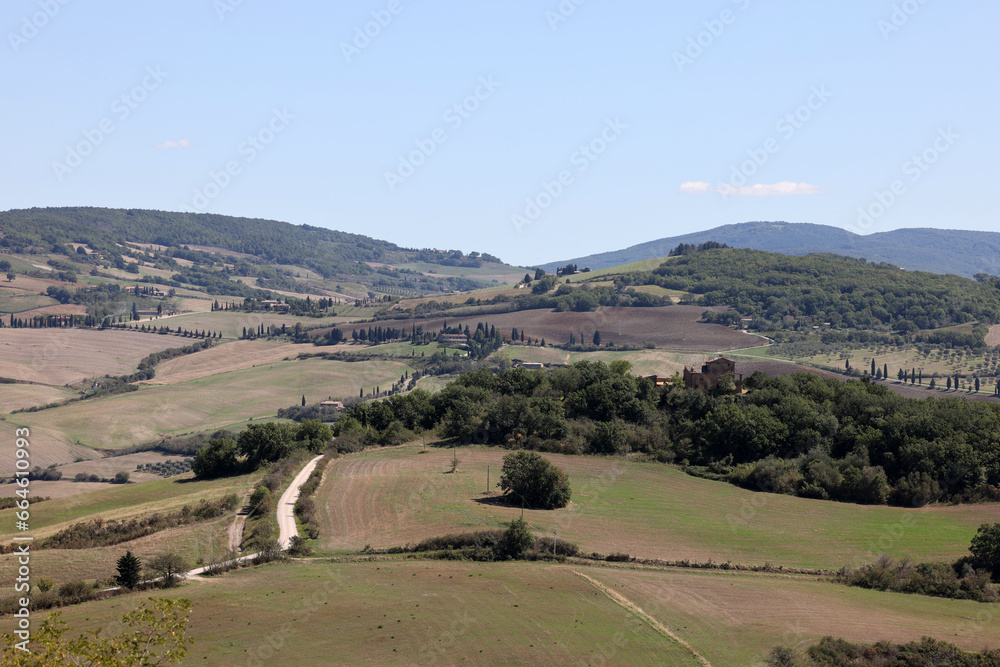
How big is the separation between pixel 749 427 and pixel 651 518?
2366cm

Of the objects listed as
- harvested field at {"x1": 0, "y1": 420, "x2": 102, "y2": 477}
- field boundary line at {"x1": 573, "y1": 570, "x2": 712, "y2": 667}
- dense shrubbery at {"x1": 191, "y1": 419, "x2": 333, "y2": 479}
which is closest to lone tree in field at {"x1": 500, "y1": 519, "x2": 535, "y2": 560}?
field boundary line at {"x1": 573, "y1": 570, "x2": 712, "y2": 667}

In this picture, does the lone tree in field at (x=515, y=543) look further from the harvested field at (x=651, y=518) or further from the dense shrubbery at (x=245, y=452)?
the dense shrubbery at (x=245, y=452)

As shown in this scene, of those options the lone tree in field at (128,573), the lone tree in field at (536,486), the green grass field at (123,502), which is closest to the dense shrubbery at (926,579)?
the lone tree in field at (536,486)

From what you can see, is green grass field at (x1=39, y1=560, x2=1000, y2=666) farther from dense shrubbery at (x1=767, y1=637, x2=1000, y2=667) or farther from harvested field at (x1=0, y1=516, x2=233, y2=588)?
harvested field at (x1=0, y1=516, x2=233, y2=588)

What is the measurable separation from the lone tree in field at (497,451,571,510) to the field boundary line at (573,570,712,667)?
17.6m

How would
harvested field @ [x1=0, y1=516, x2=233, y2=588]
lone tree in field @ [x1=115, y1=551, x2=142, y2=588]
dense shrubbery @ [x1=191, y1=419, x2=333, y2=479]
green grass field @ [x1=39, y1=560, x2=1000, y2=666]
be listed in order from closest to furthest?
green grass field @ [x1=39, y1=560, x2=1000, y2=666] → lone tree in field @ [x1=115, y1=551, x2=142, y2=588] → harvested field @ [x1=0, y1=516, x2=233, y2=588] → dense shrubbery @ [x1=191, y1=419, x2=333, y2=479]

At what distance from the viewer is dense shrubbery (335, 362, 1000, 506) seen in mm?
80438

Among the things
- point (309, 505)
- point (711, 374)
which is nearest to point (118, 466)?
point (309, 505)

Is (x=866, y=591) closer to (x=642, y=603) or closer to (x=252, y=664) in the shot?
(x=642, y=603)

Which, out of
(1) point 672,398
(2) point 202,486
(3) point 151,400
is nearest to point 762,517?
(1) point 672,398

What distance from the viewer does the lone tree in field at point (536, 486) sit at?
73688 mm

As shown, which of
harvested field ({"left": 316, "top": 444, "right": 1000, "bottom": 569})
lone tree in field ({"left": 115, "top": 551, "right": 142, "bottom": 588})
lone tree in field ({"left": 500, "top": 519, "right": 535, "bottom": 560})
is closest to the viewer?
lone tree in field ({"left": 115, "top": 551, "right": 142, "bottom": 588})

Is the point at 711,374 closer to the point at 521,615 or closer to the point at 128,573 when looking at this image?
the point at 521,615

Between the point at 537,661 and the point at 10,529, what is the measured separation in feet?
156
